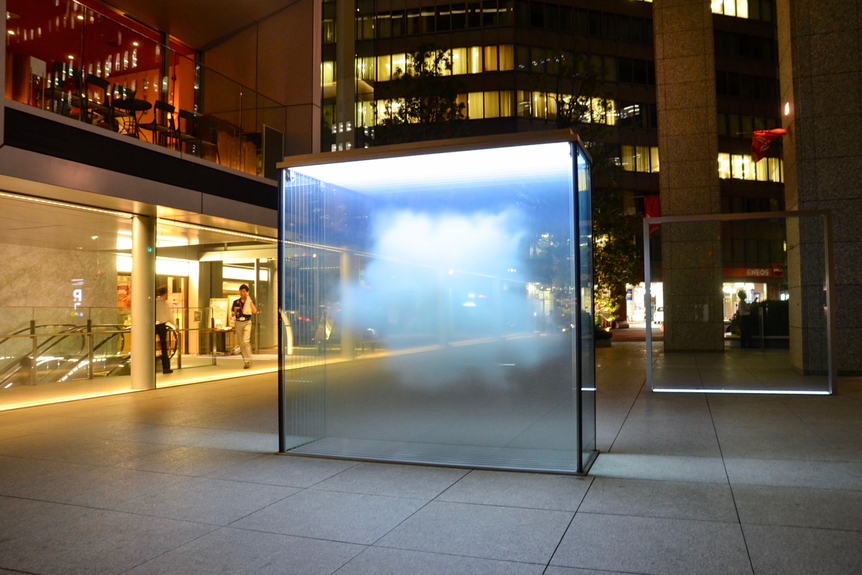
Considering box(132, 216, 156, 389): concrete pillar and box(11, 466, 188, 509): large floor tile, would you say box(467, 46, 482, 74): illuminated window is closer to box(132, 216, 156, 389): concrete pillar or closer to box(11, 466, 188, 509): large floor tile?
box(132, 216, 156, 389): concrete pillar

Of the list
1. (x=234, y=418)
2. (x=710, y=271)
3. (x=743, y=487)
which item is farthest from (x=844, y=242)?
(x=234, y=418)

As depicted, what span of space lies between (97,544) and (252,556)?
3.50ft

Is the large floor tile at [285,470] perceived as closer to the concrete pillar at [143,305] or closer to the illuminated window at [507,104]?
the concrete pillar at [143,305]

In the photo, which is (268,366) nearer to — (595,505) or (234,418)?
(234,418)

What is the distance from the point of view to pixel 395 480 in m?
6.04

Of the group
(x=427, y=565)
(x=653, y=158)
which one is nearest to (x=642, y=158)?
(x=653, y=158)

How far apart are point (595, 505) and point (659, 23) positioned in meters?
19.0

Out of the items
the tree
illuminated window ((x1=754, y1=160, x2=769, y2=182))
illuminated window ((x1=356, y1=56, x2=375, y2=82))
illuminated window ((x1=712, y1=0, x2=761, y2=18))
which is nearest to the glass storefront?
illuminated window ((x1=356, y1=56, x2=375, y2=82))

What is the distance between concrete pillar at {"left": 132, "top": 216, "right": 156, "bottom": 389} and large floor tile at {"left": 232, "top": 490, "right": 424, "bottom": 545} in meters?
8.67

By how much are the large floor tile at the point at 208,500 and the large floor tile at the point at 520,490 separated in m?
1.40

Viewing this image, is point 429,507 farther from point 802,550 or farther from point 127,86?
point 127,86

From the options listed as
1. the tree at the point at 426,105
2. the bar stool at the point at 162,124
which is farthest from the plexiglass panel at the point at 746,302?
the tree at the point at 426,105

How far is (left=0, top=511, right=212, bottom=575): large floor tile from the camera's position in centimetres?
409

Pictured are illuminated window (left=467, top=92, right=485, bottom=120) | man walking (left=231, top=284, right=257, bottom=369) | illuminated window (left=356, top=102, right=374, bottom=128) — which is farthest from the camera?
illuminated window (left=467, top=92, right=485, bottom=120)
